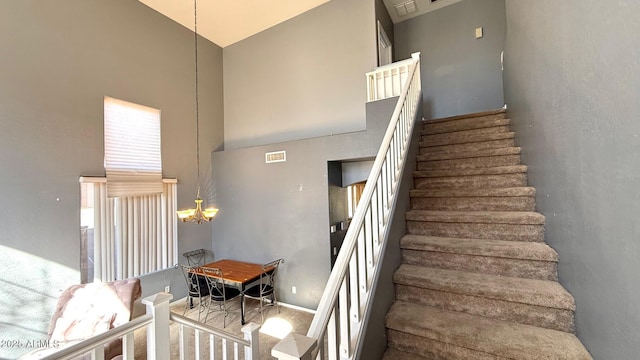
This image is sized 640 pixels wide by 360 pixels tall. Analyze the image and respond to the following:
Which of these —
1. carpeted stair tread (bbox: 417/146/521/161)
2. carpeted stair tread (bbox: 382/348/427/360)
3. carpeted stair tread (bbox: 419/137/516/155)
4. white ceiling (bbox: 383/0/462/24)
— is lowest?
carpeted stair tread (bbox: 382/348/427/360)

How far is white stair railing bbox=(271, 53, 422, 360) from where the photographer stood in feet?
3.38

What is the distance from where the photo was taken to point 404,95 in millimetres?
2572

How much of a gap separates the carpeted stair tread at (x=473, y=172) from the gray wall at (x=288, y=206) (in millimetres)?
1114

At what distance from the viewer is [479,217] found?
6.66 feet

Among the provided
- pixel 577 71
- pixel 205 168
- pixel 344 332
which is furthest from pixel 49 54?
pixel 577 71

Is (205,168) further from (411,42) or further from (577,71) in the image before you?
(577,71)

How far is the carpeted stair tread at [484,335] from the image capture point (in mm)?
1255

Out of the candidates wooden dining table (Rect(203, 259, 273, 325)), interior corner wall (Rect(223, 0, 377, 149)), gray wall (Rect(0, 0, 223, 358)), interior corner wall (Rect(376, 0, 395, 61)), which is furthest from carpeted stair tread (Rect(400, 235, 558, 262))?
gray wall (Rect(0, 0, 223, 358))

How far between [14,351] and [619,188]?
216 inches

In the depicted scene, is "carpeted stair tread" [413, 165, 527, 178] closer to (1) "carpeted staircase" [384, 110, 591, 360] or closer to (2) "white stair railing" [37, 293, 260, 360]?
(1) "carpeted staircase" [384, 110, 591, 360]

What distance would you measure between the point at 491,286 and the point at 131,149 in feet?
16.8

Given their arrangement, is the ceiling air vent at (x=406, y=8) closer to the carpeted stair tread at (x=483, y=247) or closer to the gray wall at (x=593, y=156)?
the gray wall at (x=593, y=156)

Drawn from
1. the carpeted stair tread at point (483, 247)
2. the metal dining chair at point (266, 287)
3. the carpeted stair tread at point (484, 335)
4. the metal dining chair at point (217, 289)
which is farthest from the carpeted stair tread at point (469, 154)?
the metal dining chair at point (217, 289)

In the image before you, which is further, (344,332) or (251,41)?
(251,41)
